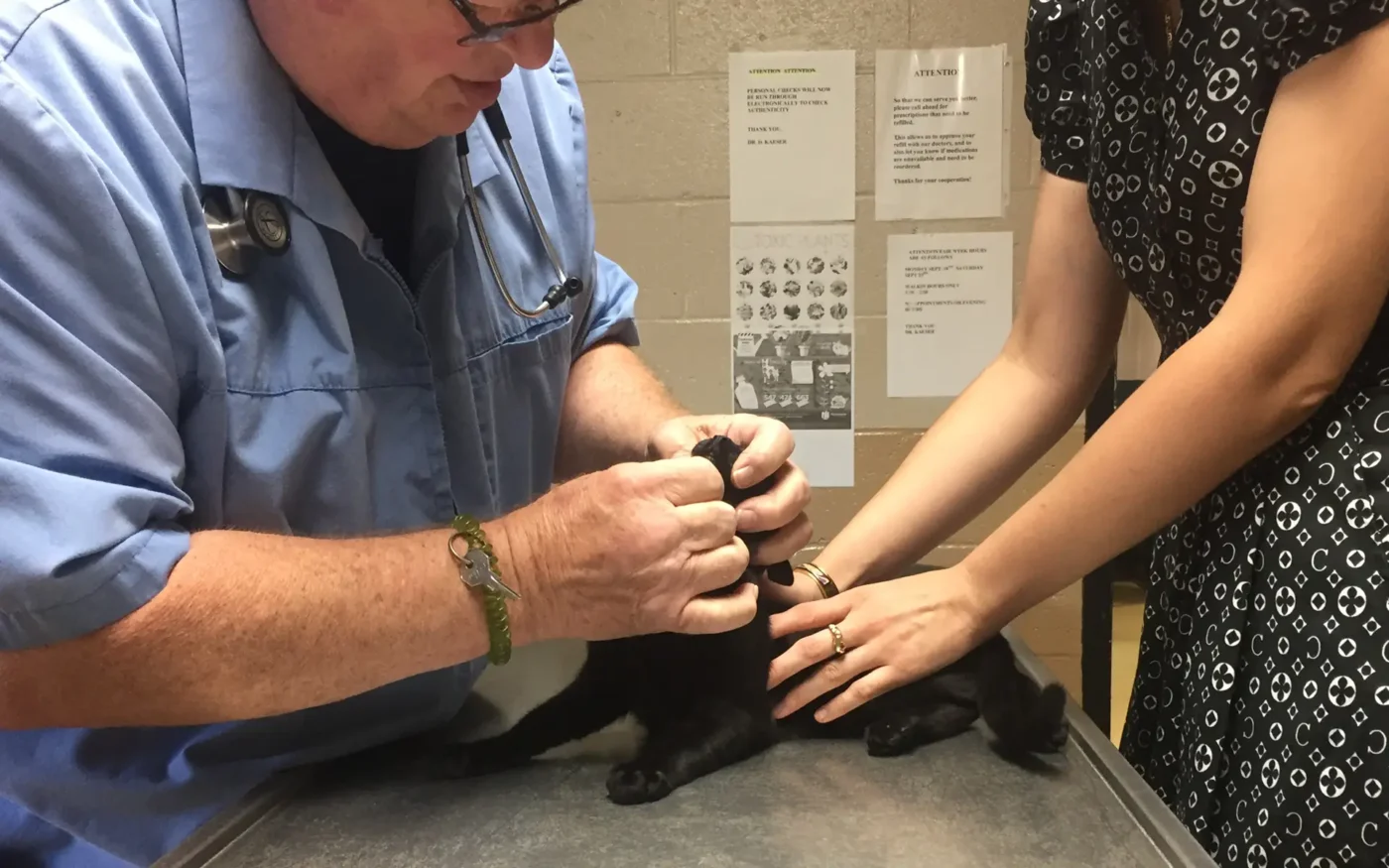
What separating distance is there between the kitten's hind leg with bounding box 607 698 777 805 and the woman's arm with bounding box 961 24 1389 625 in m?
0.30

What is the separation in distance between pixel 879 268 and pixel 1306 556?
1.15 metres

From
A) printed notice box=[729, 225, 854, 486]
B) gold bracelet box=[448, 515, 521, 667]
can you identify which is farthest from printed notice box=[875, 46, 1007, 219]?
gold bracelet box=[448, 515, 521, 667]

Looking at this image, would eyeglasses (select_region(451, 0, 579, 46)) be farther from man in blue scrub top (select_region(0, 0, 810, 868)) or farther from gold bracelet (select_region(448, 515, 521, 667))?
gold bracelet (select_region(448, 515, 521, 667))

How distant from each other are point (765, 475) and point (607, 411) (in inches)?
10.2

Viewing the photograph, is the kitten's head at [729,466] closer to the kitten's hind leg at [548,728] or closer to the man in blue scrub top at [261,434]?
the man in blue scrub top at [261,434]

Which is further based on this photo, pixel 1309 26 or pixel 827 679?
pixel 827 679

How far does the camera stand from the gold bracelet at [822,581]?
929 mm

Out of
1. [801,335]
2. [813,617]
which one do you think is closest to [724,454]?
[813,617]

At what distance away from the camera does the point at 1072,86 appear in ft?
2.79

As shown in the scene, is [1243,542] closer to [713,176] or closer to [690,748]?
[690,748]

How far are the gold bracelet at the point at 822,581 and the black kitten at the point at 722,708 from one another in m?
0.07

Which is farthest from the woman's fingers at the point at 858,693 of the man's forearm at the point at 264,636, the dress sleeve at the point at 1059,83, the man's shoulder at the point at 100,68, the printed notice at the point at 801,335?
the printed notice at the point at 801,335

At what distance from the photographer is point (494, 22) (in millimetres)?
685

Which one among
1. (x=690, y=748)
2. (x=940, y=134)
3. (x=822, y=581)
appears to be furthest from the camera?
(x=940, y=134)
